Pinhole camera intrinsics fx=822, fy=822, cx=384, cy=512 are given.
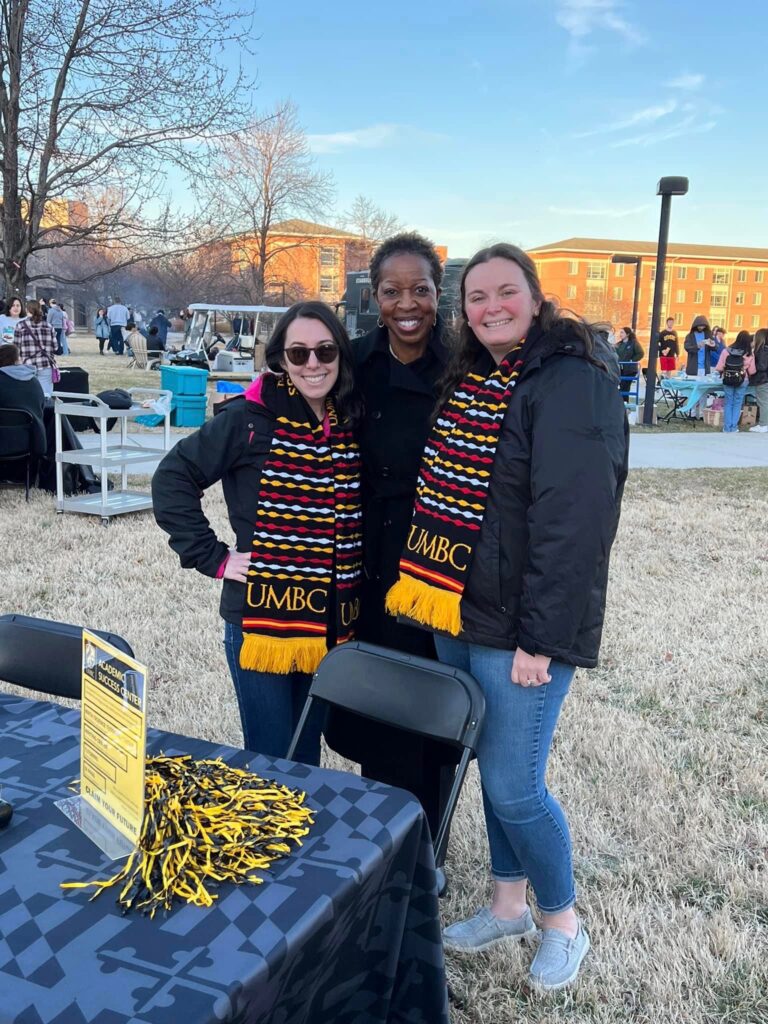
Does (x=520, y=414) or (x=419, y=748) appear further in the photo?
(x=419, y=748)

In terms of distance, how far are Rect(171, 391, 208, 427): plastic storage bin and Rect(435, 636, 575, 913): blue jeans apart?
10.4 meters

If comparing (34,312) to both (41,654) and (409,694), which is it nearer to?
(41,654)

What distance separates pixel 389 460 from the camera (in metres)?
2.33

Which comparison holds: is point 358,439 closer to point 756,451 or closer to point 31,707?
point 31,707

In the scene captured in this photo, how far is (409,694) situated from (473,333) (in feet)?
2.99

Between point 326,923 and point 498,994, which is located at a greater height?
point 326,923

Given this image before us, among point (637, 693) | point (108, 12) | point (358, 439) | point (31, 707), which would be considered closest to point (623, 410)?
point (358, 439)

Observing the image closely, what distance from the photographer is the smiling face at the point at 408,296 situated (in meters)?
2.32

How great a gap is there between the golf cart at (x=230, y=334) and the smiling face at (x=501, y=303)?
18.8 metres

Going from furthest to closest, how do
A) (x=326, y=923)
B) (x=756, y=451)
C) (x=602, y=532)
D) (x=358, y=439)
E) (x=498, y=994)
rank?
1. (x=756, y=451)
2. (x=358, y=439)
3. (x=498, y=994)
4. (x=602, y=532)
5. (x=326, y=923)

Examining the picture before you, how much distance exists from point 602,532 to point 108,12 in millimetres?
11205

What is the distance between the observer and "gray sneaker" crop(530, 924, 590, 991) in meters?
2.19

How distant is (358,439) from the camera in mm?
2377

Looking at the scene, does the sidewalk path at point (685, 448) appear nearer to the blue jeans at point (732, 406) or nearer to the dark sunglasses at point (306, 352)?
the blue jeans at point (732, 406)
